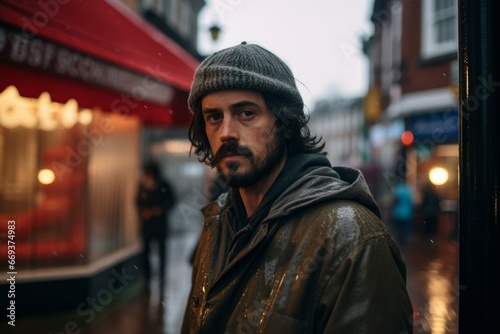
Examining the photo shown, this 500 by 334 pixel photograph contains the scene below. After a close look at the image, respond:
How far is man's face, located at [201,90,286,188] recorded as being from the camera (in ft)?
6.05

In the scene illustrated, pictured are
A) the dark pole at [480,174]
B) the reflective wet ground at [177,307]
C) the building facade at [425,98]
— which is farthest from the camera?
the building facade at [425,98]

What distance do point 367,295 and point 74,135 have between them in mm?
6015

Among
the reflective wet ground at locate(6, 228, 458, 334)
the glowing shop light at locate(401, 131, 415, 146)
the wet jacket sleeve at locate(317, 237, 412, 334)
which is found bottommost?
the reflective wet ground at locate(6, 228, 458, 334)

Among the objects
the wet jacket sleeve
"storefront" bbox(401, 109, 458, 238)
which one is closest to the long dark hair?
the wet jacket sleeve

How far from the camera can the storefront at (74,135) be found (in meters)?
4.33

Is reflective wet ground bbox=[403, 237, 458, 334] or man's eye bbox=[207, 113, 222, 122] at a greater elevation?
man's eye bbox=[207, 113, 222, 122]

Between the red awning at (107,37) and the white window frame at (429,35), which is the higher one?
the white window frame at (429,35)

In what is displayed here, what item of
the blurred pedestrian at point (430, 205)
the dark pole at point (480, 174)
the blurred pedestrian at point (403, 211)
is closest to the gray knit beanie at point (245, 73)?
the dark pole at point (480, 174)

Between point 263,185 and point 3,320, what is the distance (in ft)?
15.7

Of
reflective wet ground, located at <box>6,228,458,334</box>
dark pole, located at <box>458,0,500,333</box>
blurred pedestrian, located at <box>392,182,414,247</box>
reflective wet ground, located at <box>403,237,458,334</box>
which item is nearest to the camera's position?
dark pole, located at <box>458,0,500,333</box>

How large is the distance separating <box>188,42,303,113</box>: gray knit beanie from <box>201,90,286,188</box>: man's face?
1.8 inches

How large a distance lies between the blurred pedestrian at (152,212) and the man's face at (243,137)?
6.08 metres

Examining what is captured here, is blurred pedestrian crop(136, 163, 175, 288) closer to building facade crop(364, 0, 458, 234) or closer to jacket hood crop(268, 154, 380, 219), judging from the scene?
jacket hood crop(268, 154, 380, 219)

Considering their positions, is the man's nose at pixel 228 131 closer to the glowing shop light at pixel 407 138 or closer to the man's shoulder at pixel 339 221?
the man's shoulder at pixel 339 221
